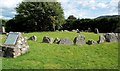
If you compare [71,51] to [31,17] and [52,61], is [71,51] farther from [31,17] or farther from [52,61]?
[31,17]

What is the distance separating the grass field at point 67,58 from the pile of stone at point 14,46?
11.6 inches

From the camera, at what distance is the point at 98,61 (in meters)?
11.7

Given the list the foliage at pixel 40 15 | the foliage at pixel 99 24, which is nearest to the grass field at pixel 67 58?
the foliage at pixel 40 15

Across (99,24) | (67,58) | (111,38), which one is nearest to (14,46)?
(67,58)

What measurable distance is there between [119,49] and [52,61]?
14.7ft

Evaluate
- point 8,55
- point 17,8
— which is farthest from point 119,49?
point 17,8

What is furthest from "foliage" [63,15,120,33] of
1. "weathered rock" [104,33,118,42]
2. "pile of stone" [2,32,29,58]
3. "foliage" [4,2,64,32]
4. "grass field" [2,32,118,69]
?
"pile of stone" [2,32,29,58]

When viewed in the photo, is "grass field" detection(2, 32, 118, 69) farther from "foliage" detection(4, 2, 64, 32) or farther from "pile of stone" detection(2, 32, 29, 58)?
"foliage" detection(4, 2, 64, 32)

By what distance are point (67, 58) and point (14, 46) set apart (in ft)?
8.72

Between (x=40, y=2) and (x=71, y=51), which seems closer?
(x=71, y=51)

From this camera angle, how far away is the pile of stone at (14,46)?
11.8 metres

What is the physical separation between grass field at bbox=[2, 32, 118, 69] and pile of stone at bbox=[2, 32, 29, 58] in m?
0.29

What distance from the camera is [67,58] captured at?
12.0m

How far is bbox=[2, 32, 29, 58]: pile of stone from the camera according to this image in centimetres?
1184
